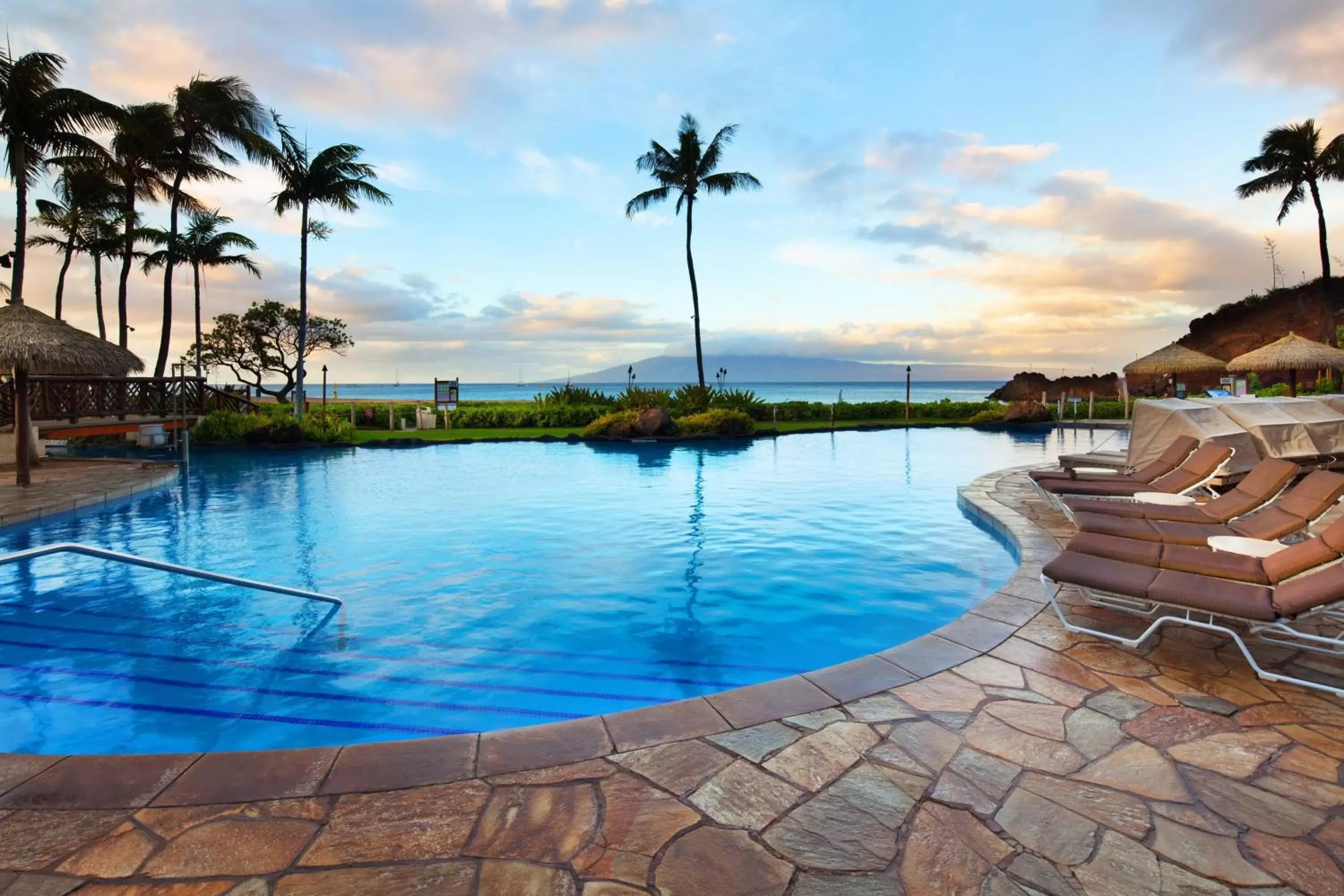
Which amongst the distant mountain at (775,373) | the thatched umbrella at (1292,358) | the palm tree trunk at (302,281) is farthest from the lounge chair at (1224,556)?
the distant mountain at (775,373)

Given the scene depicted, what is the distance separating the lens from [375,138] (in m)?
22.6

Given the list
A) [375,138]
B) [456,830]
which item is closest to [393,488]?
[456,830]

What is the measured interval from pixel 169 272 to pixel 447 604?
23170mm

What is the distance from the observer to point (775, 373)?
142 m

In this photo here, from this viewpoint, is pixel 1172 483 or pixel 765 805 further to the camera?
pixel 1172 483

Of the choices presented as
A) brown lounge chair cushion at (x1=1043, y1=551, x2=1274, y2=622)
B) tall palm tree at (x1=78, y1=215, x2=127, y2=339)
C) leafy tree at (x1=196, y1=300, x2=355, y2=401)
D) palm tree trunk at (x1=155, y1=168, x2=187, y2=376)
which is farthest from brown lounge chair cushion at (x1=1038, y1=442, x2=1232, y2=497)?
leafy tree at (x1=196, y1=300, x2=355, y2=401)

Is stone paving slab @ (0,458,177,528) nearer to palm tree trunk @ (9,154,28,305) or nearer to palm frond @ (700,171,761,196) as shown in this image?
palm tree trunk @ (9,154,28,305)

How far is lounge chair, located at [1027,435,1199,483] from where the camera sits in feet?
24.6

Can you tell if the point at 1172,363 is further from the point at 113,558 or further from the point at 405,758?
the point at 113,558

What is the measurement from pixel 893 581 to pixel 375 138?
23.8 meters

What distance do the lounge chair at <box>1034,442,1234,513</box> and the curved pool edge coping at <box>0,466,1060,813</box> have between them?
14.4 feet

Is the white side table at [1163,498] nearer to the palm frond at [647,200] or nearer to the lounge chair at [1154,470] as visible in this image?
the lounge chair at [1154,470]

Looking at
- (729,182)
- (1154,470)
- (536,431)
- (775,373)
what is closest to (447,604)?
(1154,470)

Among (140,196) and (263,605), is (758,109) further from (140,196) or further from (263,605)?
(140,196)
